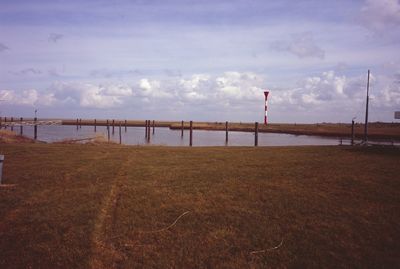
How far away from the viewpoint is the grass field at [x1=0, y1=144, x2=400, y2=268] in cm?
648

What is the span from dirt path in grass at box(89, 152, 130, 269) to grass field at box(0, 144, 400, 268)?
2 centimetres

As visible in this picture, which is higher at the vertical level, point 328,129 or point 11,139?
point 328,129

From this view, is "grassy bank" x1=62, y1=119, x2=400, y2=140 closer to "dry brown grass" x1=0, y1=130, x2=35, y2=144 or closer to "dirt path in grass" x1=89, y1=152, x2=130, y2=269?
"dry brown grass" x1=0, y1=130, x2=35, y2=144

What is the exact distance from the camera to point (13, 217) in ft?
27.1

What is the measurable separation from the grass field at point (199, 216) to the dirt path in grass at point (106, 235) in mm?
23

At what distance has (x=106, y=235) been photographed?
24.2 ft

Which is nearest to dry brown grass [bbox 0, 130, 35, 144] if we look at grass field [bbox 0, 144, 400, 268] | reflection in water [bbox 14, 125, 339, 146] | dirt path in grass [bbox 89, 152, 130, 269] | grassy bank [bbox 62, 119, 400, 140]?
reflection in water [bbox 14, 125, 339, 146]

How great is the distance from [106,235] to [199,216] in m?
2.27

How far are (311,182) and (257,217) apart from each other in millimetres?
4334

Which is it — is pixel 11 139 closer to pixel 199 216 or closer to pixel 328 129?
pixel 199 216

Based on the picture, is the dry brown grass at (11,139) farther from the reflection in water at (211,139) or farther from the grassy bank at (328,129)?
the grassy bank at (328,129)

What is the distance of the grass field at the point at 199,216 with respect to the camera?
21.2 ft

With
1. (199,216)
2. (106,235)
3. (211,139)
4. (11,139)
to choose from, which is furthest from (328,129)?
(106,235)

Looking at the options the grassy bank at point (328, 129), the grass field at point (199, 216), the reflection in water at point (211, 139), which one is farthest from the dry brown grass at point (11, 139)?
the grassy bank at point (328, 129)
